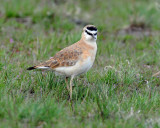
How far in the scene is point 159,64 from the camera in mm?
7824

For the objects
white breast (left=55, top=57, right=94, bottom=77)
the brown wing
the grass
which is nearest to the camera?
the grass

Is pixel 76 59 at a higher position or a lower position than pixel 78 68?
higher

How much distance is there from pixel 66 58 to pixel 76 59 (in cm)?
22

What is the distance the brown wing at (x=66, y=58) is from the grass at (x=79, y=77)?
24 centimetres

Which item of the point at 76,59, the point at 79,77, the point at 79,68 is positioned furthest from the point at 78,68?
the point at 79,77

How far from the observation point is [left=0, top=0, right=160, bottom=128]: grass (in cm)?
474

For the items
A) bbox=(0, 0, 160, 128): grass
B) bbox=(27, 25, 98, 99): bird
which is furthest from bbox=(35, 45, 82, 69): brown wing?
bbox=(0, 0, 160, 128): grass

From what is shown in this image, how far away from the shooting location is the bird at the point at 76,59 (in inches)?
234

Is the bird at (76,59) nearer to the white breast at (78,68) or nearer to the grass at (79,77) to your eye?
the white breast at (78,68)

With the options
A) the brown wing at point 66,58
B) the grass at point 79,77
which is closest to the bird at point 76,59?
the brown wing at point 66,58

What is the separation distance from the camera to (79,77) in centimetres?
711

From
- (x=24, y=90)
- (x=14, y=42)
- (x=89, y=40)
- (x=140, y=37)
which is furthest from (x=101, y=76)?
(x=140, y=37)

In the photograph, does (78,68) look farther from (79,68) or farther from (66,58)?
(66,58)

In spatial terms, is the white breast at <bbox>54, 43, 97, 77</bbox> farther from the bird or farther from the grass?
the grass
